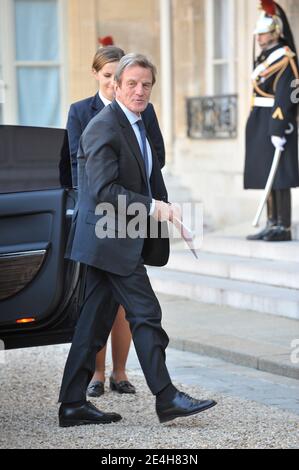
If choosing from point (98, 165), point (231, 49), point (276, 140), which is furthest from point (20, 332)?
point (231, 49)

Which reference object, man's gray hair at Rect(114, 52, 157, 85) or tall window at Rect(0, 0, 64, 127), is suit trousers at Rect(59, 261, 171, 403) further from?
tall window at Rect(0, 0, 64, 127)

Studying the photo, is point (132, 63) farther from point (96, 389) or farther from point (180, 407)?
point (96, 389)

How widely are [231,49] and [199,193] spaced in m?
1.66

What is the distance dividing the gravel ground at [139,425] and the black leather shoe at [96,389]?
4cm

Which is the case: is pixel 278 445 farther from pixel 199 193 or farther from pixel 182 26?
pixel 182 26

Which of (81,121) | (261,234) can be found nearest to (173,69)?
(261,234)

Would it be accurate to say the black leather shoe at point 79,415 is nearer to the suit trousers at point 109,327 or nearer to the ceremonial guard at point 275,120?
the suit trousers at point 109,327

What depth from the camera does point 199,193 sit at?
536 inches

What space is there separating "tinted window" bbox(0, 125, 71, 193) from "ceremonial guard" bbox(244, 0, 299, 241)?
413 cm

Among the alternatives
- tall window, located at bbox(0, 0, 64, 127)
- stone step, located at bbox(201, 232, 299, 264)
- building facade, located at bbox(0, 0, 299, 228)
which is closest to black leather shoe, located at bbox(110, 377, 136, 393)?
stone step, located at bbox(201, 232, 299, 264)

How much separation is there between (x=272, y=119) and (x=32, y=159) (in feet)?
14.2

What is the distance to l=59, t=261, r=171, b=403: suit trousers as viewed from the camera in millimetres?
5590

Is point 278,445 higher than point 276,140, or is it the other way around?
point 276,140

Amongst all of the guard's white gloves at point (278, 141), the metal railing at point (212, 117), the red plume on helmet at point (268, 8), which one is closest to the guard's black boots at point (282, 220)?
the guard's white gloves at point (278, 141)
